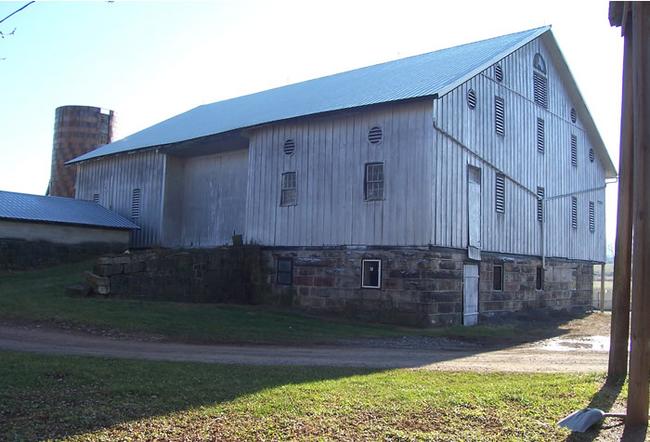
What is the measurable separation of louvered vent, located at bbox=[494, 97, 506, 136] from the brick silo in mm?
28136

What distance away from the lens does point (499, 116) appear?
23.3 metres

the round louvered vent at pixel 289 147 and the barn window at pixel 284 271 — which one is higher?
the round louvered vent at pixel 289 147

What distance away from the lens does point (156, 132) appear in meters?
32.4

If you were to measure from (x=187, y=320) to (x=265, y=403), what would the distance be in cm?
967

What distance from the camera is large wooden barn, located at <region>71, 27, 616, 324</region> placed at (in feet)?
64.4

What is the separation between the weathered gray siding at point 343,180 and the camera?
63.8 ft

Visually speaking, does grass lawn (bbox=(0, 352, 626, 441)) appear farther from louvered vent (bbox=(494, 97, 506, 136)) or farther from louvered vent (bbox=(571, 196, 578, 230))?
→ louvered vent (bbox=(571, 196, 578, 230))

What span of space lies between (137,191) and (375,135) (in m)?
14.2

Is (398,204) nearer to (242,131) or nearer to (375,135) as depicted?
(375,135)

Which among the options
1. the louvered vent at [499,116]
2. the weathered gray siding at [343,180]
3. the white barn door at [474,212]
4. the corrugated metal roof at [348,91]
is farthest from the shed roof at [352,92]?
the white barn door at [474,212]

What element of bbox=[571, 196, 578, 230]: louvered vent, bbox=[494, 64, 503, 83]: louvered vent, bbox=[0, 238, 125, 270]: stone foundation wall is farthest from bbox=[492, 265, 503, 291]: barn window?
bbox=[0, 238, 125, 270]: stone foundation wall

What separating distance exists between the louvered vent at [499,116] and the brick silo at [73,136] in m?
28.1

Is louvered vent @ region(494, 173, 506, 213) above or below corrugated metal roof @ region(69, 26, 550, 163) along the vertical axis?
below

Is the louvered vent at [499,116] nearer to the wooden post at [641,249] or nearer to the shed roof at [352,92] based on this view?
the shed roof at [352,92]
